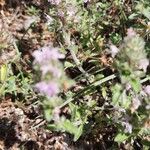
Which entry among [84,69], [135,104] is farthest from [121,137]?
[84,69]

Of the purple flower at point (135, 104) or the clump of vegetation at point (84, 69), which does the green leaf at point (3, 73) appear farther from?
the purple flower at point (135, 104)

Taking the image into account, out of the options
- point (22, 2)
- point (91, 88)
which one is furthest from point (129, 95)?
point (22, 2)

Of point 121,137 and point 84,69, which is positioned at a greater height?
point 84,69

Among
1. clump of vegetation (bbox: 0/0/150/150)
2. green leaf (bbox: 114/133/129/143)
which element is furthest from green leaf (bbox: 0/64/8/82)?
green leaf (bbox: 114/133/129/143)

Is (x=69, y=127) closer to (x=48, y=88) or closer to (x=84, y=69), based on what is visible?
(x=48, y=88)

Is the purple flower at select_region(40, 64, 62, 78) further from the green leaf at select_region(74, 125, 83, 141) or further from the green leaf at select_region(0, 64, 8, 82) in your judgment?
the green leaf at select_region(0, 64, 8, 82)

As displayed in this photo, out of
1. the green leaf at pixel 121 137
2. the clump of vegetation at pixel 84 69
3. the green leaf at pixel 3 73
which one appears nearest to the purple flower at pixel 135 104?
the clump of vegetation at pixel 84 69

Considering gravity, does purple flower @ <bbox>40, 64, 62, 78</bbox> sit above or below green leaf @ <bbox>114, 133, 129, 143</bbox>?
above
